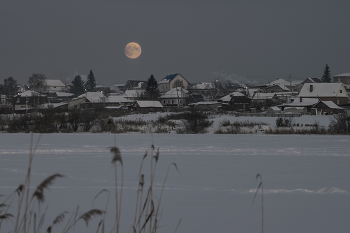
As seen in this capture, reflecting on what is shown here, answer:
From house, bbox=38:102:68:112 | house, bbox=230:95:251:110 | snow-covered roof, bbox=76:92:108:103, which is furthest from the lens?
snow-covered roof, bbox=76:92:108:103

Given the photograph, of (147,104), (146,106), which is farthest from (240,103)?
(146,106)

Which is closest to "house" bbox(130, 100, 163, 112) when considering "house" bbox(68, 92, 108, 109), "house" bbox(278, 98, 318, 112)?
"house" bbox(68, 92, 108, 109)

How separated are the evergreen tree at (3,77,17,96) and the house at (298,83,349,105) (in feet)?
309

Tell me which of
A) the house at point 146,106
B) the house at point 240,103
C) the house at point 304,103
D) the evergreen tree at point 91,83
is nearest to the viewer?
the house at point 304,103

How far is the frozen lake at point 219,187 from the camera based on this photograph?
587cm

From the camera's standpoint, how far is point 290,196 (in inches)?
292

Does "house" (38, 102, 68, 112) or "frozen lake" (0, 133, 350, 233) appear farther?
"house" (38, 102, 68, 112)

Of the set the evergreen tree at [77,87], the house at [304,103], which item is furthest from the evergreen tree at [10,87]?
the house at [304,103]

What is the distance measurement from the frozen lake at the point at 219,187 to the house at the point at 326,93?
176 ft

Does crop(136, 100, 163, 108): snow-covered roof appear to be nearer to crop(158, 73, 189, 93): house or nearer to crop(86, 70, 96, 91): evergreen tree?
crop(158, 73, 189, 93): house

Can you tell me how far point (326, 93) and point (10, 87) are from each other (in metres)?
99.5

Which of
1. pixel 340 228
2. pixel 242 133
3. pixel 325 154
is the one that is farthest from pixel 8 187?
pixel 242 133

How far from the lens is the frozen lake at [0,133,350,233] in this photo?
231 inches

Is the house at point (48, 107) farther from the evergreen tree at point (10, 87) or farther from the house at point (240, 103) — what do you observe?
the evergreen tree at point (10, 87)
